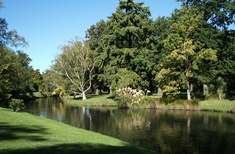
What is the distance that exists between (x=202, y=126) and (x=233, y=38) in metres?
24.6

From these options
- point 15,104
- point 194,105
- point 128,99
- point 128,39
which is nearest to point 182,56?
point 194,105

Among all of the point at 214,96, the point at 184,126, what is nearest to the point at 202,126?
the point at 184,126

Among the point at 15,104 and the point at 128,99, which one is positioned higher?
the point at 128,99

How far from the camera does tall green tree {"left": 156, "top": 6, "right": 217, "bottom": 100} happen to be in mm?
41094

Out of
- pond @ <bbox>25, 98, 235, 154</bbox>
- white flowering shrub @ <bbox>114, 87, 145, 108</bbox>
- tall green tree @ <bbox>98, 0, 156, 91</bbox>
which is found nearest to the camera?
pond @ <bbox>25, 98, 235, 154</bbox>

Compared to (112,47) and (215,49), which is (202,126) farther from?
(112,47)

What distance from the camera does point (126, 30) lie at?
170 feet

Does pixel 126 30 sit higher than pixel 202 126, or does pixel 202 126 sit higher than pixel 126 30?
pixel 126 30

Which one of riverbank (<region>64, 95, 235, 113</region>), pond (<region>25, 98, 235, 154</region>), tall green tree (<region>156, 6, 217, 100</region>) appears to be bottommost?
pond (<region>25, 98, 235, 154</region>)

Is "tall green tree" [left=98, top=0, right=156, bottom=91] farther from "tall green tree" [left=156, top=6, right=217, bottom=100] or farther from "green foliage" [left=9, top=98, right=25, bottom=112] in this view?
"green foliage" [left=9, top=98, right=25, bottom=112]

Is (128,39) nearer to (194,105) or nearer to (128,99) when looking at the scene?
(128,99)

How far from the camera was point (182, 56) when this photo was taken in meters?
40.6

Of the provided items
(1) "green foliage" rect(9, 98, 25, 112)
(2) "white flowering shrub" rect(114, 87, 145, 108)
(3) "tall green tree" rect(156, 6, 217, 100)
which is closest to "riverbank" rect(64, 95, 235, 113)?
(2) "white flowering shrub" rect(114, 87, 145, 108)

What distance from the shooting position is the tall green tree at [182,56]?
41094 millimetres
